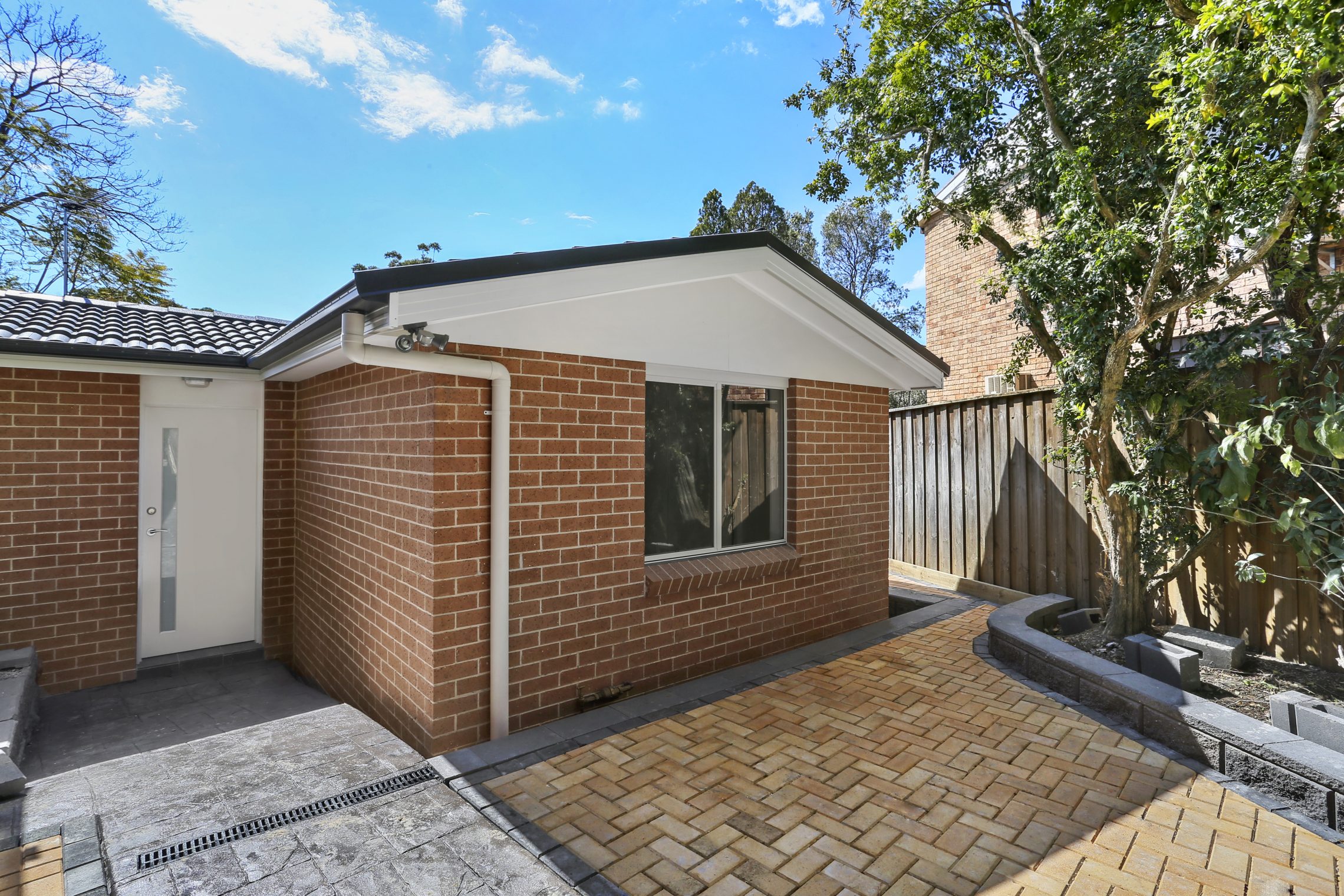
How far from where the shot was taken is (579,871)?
274 centimetres

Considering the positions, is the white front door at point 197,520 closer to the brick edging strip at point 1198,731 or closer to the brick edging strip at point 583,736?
the brick edging strip at point 583,736

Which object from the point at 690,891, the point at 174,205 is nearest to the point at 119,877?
the point at 690,891

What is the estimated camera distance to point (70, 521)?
5.54 m

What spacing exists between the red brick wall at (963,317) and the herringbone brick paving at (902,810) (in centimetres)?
856

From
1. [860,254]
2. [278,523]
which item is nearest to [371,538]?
[278,523]

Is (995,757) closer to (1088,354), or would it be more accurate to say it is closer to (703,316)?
(1088,354)

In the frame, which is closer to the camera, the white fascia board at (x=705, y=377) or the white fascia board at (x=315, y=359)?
the white fascia board at (x=315, y=359)

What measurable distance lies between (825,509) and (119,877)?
537 cm

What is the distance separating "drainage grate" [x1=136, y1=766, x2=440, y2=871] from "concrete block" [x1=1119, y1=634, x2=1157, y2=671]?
16.3 feet

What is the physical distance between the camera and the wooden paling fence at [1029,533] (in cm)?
497

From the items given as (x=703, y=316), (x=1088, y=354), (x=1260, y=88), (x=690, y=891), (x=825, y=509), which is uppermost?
(x=1260, y=88)

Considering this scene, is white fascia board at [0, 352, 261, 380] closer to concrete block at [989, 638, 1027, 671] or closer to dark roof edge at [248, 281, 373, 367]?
dark roof edge at [248, 281, 373, 367]

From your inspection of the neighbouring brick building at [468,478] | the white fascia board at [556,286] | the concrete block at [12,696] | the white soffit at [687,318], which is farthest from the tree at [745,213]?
the concrete block at [12,696]

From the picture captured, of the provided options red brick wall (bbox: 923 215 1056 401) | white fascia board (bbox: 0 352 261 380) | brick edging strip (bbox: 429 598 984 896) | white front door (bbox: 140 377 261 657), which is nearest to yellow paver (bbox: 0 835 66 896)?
brick edging strip (bbox: 429 598 984 896)
